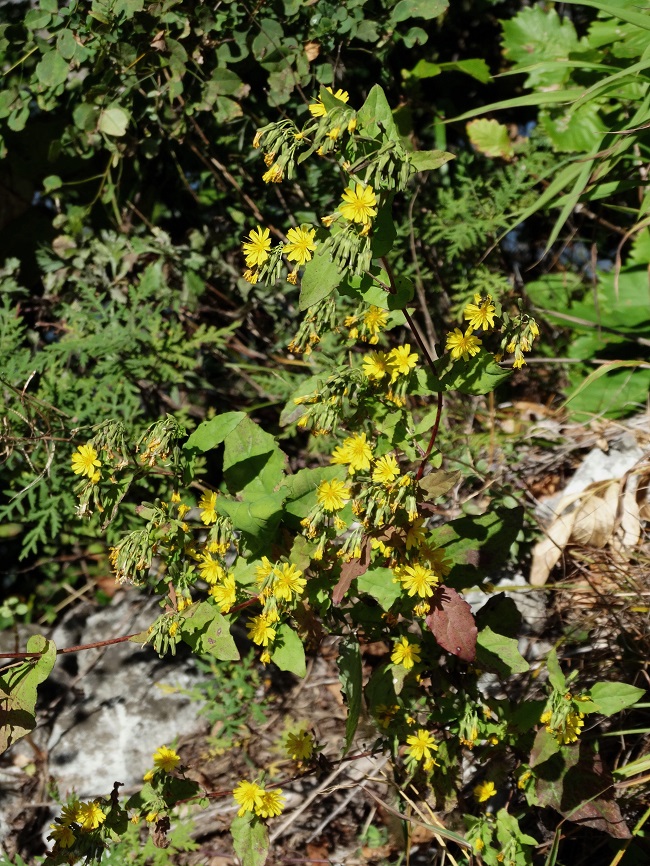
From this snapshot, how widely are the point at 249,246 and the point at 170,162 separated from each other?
5.95 ft

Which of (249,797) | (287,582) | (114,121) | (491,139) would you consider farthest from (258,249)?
(491,139)

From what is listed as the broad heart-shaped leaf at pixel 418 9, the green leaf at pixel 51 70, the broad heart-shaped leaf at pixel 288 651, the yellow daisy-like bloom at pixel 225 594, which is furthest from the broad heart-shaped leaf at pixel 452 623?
the green leaf at pixel 51 70

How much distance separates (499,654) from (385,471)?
507 mm

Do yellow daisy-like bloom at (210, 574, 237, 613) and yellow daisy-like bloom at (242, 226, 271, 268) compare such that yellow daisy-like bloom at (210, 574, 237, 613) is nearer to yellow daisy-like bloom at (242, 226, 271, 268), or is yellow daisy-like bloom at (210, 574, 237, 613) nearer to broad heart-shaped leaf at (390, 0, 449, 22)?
yellow daisy-like bloom at (242, 226, 271, 268)

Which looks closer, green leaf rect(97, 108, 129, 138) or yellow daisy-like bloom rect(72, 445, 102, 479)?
yellow daisy-like bloom rect(72, 445, 102, 479)

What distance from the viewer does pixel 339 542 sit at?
6.94 feet

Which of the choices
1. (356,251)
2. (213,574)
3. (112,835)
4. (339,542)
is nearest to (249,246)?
(356,251)

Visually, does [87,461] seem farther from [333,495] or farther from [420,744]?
[420,744]

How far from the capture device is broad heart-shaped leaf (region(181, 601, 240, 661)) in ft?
5.28

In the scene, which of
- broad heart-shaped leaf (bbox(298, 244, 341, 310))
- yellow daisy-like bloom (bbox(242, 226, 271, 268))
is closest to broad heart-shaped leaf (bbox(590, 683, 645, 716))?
broad heart-shaped leaf (bbox(298, 244, 341, 310))

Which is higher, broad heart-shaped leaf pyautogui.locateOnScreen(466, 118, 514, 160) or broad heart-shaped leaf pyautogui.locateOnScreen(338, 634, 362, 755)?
broad heart-shaped leaf pyautogui.locateOnScreen(466, 118, 514, 160)

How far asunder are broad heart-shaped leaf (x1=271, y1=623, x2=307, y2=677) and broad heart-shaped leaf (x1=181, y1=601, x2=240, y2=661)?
0.11m

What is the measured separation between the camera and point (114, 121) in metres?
2.68

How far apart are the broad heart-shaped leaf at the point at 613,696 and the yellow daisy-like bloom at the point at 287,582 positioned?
72cm
